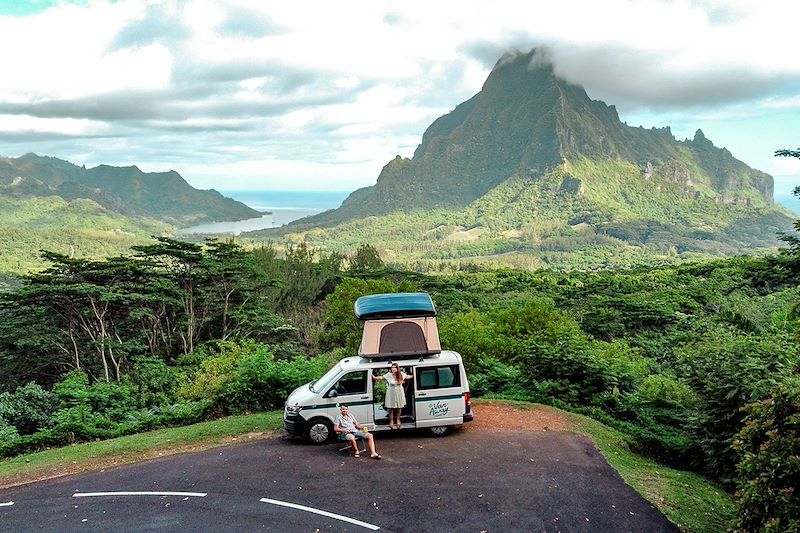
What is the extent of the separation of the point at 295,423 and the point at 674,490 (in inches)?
281

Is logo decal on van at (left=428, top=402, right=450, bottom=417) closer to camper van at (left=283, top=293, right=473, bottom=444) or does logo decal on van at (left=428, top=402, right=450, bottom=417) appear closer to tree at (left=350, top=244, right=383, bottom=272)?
camper van at (left=283, top=293, right=473, bottom=444)

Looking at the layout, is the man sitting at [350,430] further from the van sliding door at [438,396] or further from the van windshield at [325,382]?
the van sliding door at [438,396]

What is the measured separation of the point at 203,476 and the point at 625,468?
25.5ft

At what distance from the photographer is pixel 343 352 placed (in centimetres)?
2750

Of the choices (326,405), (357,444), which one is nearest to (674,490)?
(357,444)

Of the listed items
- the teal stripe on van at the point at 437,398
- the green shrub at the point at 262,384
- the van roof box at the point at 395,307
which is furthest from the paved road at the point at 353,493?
the green shrub at the point at 262,384

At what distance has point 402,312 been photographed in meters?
13.3

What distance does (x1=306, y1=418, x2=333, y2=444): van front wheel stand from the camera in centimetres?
1180

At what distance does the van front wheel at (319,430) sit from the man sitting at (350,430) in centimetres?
46

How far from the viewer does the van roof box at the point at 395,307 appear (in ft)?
43.6

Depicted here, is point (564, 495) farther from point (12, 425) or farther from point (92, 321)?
point (92, 321)

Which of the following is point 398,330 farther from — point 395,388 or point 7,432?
point 7,432

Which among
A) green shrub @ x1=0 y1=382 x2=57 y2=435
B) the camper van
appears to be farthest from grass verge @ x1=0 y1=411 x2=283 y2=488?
green shrub @ x1=0 y1=382 x2=57 y2=435

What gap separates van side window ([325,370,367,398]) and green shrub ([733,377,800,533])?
6781 mm
